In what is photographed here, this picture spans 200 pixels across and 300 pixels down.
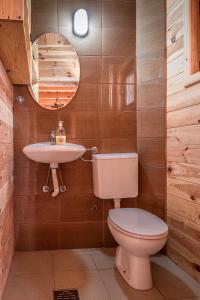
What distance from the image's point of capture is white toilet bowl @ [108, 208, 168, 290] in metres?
1.75

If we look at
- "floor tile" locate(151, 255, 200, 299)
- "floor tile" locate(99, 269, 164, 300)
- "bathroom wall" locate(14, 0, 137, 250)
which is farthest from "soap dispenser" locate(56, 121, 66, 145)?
"floor tile" locate(151, 255, 200, 299)

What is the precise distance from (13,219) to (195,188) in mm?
1480

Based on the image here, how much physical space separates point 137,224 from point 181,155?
0.62 meters

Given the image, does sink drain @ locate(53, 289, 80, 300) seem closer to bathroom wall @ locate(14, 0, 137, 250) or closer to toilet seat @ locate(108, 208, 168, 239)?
toilet seat @ locate(108, 208, 168, 239)

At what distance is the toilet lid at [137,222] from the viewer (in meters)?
1.78

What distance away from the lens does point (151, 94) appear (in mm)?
2477

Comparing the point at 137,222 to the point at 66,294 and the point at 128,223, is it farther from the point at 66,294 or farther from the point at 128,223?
the point at 66,294

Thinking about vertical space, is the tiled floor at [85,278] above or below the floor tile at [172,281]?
above

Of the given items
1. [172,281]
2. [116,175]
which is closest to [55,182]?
[116,175]

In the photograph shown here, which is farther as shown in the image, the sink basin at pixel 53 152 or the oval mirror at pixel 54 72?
the oval mirror at pixel 54 72

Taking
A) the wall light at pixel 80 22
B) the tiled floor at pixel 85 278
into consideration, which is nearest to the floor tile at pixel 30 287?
the tiled floor at pixel 85 278

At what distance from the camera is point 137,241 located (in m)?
1.75

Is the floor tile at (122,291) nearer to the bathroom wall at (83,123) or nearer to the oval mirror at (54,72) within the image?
the bathroom wall at (83,123)

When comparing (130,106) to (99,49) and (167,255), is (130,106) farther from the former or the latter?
(167,255)
